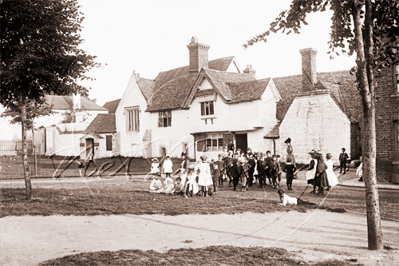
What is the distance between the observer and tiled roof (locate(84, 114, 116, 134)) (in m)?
5.39

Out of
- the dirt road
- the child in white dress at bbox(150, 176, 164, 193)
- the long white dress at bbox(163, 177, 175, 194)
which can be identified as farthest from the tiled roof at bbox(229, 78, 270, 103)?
the child in white dress at bbox(150, 176, 164, 193)

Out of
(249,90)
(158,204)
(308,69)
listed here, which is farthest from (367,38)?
(158,204)

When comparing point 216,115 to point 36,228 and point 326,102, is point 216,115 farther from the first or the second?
point 36,228

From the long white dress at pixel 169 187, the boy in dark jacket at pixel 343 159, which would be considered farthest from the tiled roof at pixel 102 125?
the long white dress at pixel 169 187

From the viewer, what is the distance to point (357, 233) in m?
8.12

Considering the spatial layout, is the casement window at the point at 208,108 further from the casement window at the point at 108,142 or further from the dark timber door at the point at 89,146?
the dark timber door at the point at 89,146

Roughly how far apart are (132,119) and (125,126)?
172 millimetres

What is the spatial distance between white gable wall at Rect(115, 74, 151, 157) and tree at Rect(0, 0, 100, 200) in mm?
2647

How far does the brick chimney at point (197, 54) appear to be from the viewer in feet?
15.3

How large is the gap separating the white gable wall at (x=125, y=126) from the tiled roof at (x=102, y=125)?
119mm

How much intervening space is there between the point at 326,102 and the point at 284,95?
20.8 inches

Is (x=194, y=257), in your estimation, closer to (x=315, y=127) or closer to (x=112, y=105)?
(x=112, y=105)

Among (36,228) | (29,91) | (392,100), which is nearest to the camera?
(36,228)

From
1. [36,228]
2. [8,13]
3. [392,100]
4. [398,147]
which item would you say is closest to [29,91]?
[8,13]
